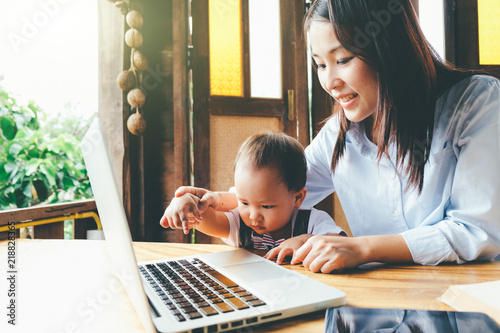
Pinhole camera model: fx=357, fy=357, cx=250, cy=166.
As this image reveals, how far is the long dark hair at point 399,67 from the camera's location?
898mm

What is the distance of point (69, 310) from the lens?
549 mm

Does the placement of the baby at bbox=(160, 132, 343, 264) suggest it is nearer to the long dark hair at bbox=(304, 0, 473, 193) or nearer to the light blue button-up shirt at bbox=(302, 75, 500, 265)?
the light blue button-up shirt at bbox=(302, 75, 500, 265)

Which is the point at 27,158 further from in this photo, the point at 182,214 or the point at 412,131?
the point at 412,131

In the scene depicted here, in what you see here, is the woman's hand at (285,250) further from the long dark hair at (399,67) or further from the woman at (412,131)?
the long dark hair at (399,67)

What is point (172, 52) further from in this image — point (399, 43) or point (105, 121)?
point (399, 43)

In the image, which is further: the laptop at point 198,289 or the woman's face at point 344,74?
the woman's face at point 344,74

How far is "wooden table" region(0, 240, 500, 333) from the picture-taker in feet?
1.60

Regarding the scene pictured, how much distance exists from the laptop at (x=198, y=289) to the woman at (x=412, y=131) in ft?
0.57

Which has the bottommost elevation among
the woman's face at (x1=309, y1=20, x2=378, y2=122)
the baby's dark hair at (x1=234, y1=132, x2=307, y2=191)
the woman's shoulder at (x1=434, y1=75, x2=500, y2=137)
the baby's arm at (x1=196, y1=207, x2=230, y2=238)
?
the baby's arm at (x1=196, y1=207, x2=230, y2=238)

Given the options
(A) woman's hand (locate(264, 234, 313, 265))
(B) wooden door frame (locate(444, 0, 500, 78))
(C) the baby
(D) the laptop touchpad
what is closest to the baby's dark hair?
(C) the baby

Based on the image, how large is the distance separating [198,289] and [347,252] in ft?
1.02

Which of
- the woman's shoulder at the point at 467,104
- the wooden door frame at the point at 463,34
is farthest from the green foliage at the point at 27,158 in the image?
the wooden door frame at the point at 463,34

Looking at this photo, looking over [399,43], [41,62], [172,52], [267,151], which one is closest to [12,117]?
[41,62]

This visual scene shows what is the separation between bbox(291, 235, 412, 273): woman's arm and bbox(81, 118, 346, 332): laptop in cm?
8
